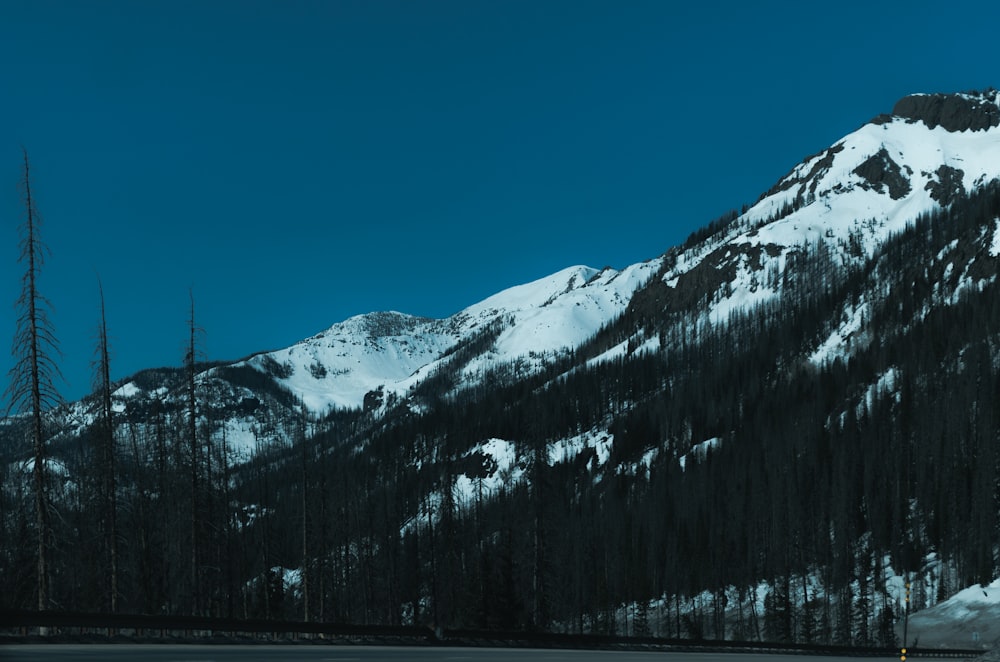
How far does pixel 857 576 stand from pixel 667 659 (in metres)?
107

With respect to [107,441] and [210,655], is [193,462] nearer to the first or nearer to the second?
[107,441]

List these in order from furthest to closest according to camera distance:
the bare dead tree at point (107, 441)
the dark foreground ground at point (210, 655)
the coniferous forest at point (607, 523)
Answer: the coniferous forest at point (607, 523), the bare dead tree at point (107, 441), the dark foreground ground at point (210, 655)

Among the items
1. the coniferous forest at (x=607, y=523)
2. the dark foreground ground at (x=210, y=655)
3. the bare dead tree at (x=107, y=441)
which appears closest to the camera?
the dark foreground ground at (x=210, y=655)

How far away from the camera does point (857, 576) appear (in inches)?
4828

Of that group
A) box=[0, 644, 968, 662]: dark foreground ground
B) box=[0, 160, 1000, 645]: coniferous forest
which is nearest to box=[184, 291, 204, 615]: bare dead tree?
box=[0, 160, 1000, 645]: coniferous forest

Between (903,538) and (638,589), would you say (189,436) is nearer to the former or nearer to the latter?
(638,589)

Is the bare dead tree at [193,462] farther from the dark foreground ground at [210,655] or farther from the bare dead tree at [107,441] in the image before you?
the dark foreground ground at [210,655]

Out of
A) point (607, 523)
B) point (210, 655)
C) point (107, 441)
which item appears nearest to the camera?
→ point (210, 655)

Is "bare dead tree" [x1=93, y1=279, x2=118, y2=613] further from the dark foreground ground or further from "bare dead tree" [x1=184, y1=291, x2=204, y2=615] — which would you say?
the dark foreground ground

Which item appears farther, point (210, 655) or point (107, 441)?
point (107, 441)

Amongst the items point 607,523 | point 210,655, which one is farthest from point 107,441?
point 607,523

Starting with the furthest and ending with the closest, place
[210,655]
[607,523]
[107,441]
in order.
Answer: [607,523], [107,441], [210,655]

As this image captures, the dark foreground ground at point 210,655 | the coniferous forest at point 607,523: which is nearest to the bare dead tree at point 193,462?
the coniferous forest at point 607,523

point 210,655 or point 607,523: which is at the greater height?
point 210,655
